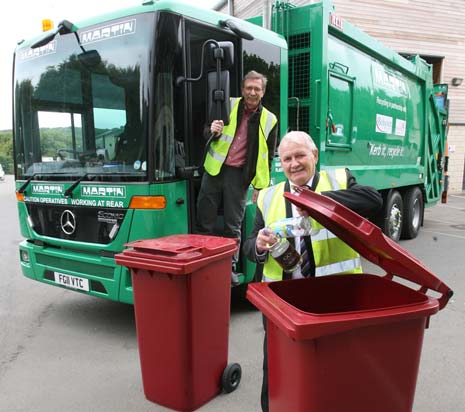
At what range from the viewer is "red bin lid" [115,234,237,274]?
218 cm

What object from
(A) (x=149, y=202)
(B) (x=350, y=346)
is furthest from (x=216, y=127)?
(B) (x=350, y=346)

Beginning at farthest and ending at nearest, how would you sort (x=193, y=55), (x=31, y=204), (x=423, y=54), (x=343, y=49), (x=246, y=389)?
(x=423, y=54) < (x=343, y=49) < (x=31, y=204) < (x=193, y=55) < (x=246, y=389)

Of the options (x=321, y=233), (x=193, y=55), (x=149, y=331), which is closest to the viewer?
(x=321, y=233)

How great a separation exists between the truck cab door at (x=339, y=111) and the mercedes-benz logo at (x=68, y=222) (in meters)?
2.70

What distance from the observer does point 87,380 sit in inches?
109

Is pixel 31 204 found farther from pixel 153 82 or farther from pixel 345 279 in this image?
pixel 345 279

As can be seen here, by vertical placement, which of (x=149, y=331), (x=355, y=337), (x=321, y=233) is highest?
(x=321, y=233)

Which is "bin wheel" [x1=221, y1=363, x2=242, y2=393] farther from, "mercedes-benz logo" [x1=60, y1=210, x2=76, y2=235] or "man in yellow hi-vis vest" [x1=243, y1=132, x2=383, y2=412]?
"mercedes-benz logo" [x1=60, y1=210, x2=76, y2=235]

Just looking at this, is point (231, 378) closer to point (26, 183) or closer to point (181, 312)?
point (181, 312)

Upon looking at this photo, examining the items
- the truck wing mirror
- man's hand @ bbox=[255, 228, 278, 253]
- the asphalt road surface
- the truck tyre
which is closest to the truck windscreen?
the truck wing mirror

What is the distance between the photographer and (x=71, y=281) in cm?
342

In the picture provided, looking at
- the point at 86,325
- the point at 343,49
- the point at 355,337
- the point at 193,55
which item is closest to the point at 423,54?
the point at 343,49

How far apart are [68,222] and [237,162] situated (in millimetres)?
1414

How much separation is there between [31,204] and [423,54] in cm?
1364
